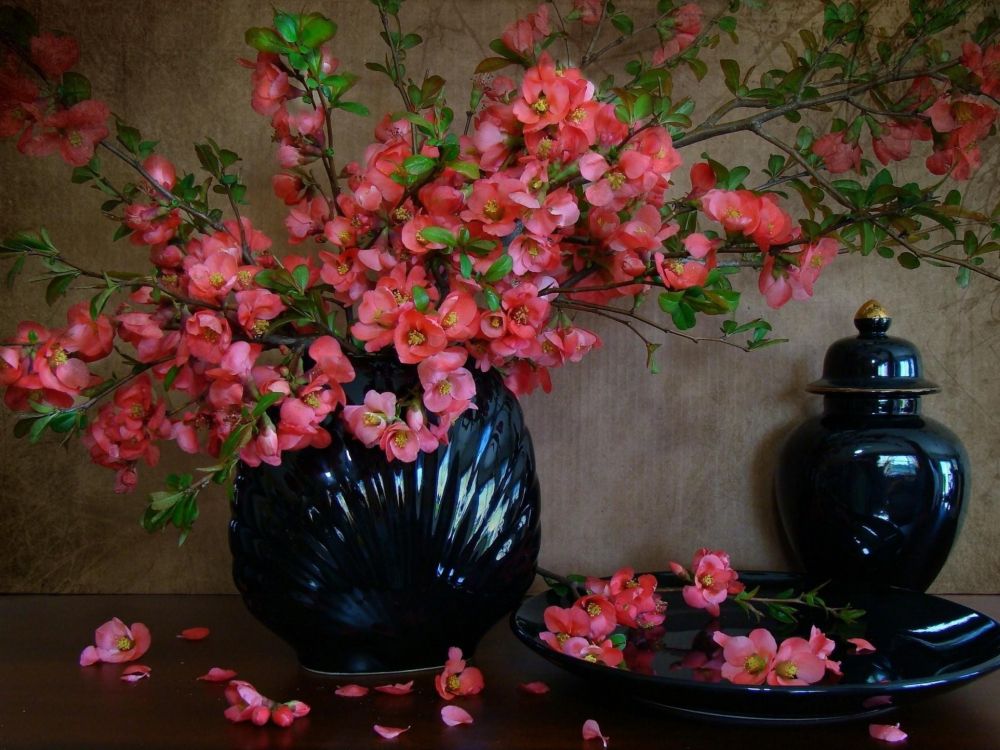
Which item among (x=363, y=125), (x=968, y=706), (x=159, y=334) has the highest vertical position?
(x=363, y=125)

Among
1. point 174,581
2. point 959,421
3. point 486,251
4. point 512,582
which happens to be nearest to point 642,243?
point 486,251

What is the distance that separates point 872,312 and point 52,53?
80 cm

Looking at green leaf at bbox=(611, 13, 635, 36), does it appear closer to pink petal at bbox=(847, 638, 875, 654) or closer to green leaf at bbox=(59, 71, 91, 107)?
green leaf at bbox=(59, 71, 91, 107)

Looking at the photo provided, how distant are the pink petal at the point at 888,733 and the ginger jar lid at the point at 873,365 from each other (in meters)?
0.38

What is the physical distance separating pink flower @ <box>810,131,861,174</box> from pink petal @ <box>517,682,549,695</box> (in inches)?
23.0

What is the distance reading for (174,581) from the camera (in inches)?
41.1

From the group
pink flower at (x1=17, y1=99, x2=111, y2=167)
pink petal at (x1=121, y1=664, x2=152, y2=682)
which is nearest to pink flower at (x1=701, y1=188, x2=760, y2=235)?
pink flower at (x1=17, y1=99, x2=111, y2=167)

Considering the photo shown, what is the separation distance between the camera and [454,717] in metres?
0.64

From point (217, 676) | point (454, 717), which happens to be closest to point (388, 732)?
point (454, 717)

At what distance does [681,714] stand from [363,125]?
73cm

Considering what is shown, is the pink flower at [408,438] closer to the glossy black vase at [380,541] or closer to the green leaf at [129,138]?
the glossy black vase at [380,541]

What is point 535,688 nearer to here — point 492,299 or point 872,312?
point 492,299

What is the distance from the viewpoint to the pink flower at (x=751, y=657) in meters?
0.66

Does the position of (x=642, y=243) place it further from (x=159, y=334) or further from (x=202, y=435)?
(x=202, y=435)
